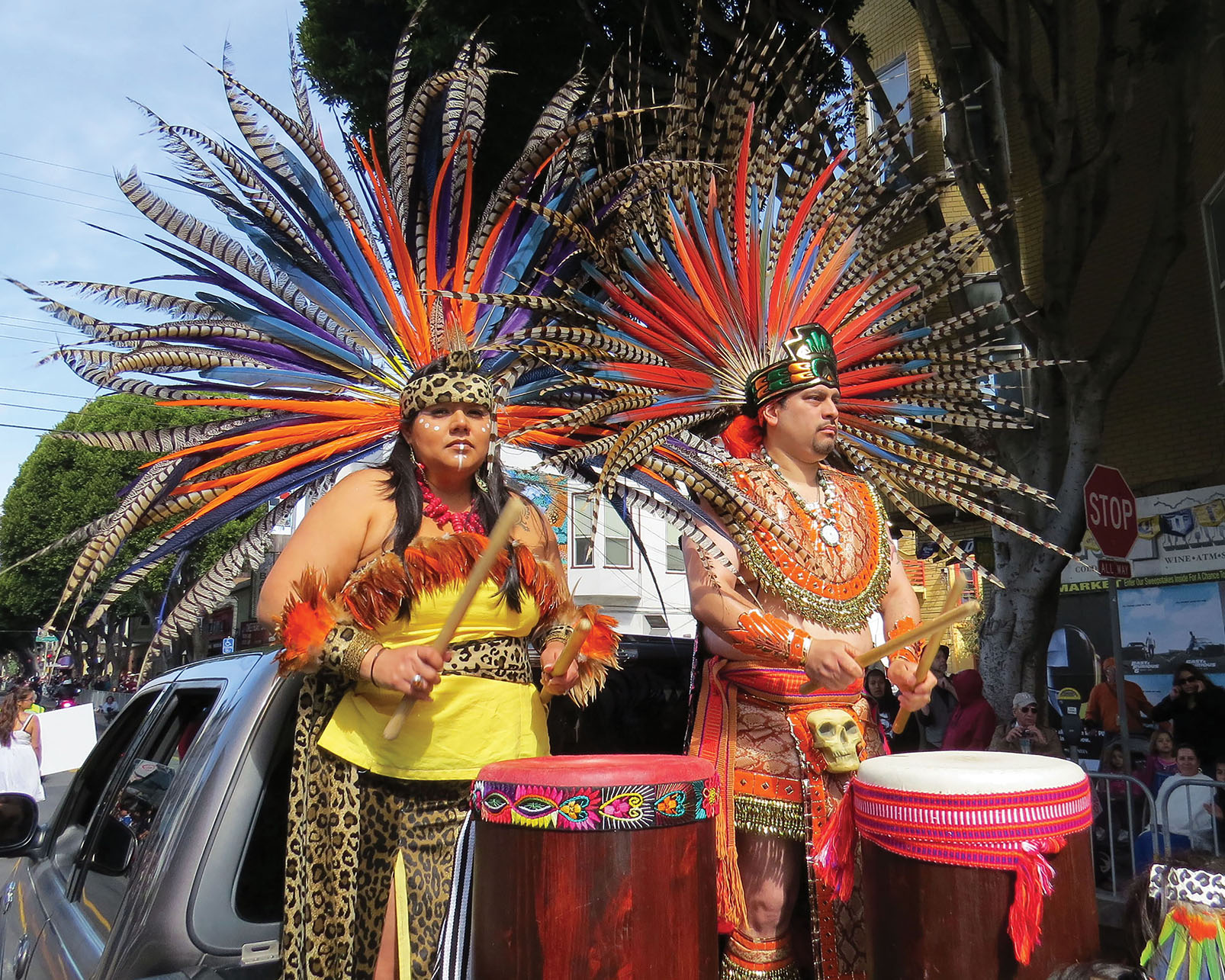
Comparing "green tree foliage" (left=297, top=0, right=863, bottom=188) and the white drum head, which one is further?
"green tree foliage" (left=297, top=0, right=863, bottom=188)

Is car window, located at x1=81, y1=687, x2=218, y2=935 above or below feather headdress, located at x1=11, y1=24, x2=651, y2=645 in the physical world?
below

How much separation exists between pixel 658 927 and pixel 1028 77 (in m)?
5.94

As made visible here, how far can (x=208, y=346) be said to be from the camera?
2.50 metres

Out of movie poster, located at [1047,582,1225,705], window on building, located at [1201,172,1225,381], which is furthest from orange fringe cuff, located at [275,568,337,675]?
window on building, located at [1201,172,1225,381]

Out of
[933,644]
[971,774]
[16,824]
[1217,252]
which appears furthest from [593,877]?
[1217,252]

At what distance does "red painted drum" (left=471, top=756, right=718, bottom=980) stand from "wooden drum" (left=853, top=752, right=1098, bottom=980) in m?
0.33

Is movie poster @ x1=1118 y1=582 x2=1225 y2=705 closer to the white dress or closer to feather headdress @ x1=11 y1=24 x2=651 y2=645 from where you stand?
feather headdress @ x1=11 y1=24 x2=651 y2=645

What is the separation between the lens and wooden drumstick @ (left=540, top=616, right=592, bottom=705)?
78.6 inches

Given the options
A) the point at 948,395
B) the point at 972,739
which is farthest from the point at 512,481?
the point at 972,739

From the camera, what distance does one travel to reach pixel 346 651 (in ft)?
6.32

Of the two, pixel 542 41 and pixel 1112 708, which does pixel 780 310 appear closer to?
pixel 542 41

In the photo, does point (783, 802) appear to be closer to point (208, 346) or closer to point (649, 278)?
point (649, 278)

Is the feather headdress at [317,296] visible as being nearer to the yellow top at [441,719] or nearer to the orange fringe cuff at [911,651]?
the yellow top at [441,719]

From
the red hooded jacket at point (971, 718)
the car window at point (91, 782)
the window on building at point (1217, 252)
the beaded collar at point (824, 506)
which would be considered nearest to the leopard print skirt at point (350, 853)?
the beaded collar at point (824, 506)
